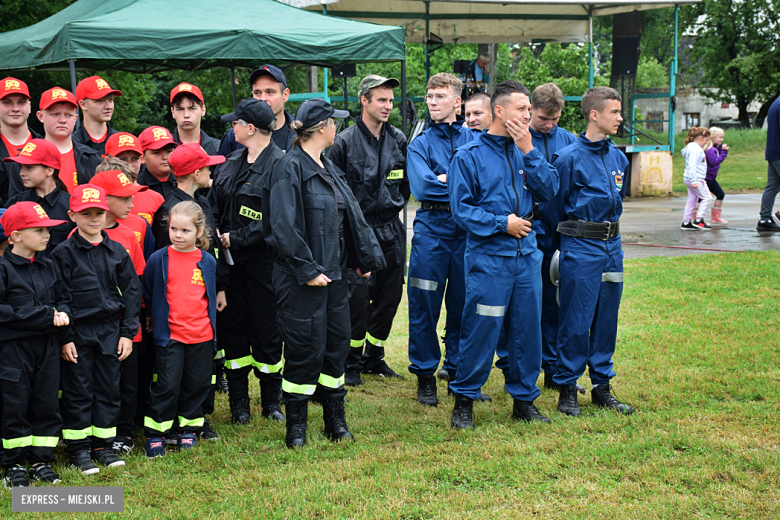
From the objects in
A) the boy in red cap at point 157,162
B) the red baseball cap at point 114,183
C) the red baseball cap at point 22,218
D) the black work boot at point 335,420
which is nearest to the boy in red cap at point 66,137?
the boy in red cap at point 157,162

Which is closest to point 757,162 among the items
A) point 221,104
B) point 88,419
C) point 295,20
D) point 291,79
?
point 291,79

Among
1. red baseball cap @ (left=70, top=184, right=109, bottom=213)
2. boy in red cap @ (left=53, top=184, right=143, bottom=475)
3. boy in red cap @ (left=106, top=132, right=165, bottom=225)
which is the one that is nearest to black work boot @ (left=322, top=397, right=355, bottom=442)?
boy in red cap @ (left=53, top=184, right=143, bottom=475)

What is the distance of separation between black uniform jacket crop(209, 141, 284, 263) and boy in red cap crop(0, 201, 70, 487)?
120 cm

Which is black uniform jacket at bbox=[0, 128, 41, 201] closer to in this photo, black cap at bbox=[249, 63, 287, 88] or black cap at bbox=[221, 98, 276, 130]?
black cap at bbox=[221, 98, 276, 130]

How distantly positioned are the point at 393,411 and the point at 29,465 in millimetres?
2360

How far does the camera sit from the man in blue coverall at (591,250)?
5.00 metres

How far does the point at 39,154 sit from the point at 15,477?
73.2 inches

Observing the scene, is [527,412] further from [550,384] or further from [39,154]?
[39,154]

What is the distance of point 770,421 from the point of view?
473 centimetres

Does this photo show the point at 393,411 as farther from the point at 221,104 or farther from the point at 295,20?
the point at 221,104

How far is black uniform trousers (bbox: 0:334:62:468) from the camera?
13.1 feet

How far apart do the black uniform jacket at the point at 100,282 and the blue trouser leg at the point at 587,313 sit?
9.25ft

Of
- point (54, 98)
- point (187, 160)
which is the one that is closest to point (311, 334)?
point (187, 160)

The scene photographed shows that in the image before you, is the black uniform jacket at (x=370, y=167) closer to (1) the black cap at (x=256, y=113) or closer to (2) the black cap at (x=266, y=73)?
(2) the black cap at (x=266, y=73)
